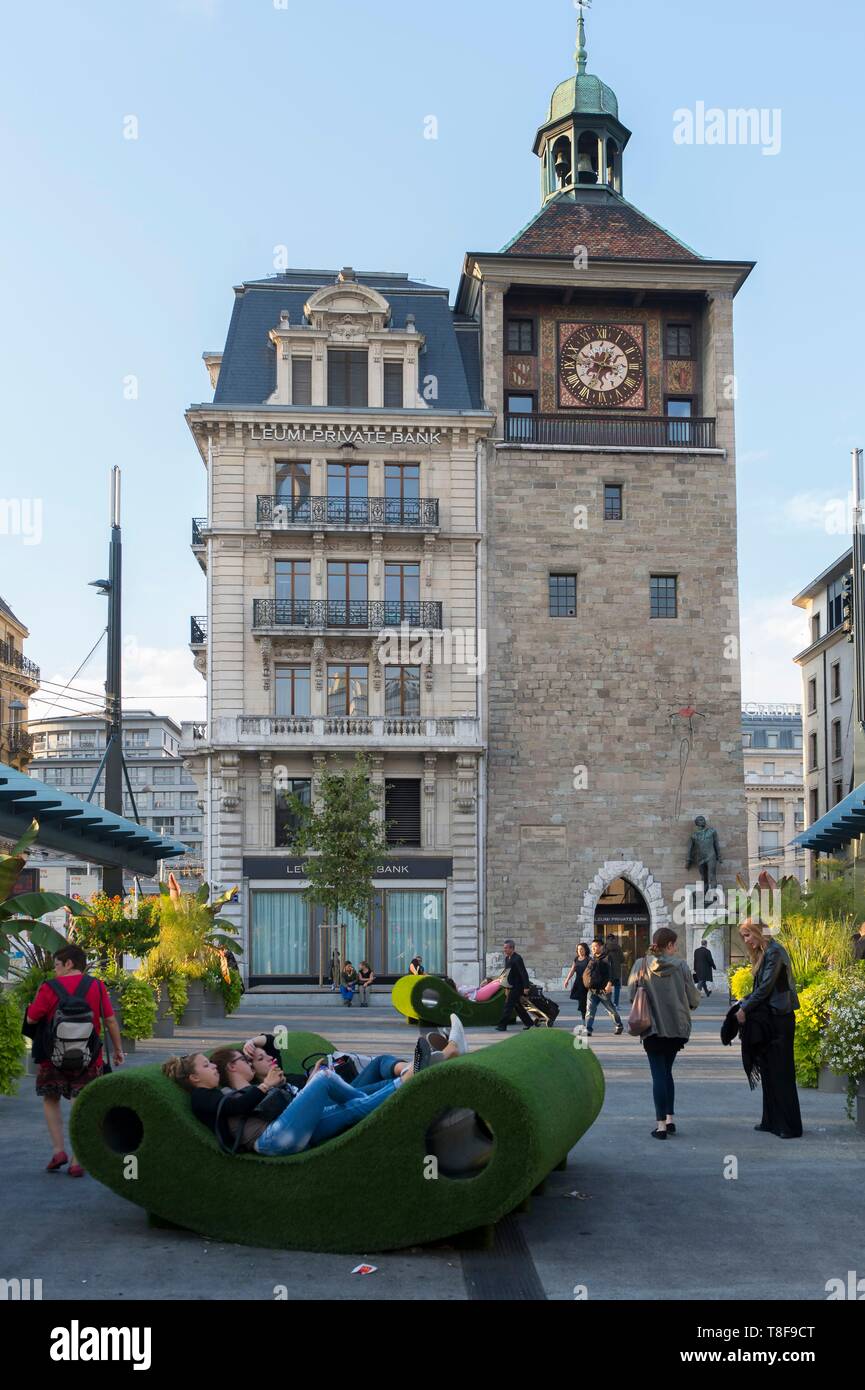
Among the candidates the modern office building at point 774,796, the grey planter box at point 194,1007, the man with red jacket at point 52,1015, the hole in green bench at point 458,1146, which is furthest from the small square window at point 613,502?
the modern office building at point 774,796

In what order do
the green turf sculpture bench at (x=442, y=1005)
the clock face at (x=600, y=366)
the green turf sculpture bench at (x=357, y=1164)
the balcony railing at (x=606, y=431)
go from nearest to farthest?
the green turf sculpture bench at (x=357, y=1164) < the green turf sculpture bench at (x=442, y=1005) < the balcony railing at (x=606, y=431) < the clock face at (x=600, y=366)

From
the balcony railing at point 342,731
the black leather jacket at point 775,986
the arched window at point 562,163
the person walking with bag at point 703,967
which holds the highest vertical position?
the arched window at point 562,163

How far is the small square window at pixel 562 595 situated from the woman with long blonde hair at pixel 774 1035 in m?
32.5

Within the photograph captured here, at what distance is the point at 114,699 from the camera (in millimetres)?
28047

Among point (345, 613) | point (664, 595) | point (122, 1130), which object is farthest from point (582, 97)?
point (122, 1130)

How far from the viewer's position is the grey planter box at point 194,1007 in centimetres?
2453

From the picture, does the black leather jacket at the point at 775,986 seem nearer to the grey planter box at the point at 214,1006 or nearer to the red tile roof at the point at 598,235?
the grey planter box at the point at 214,1006

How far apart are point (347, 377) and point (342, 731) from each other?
11.0 metres

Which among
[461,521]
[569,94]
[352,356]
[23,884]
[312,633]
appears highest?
[569,94]

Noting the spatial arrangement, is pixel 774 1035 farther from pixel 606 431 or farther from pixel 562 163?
pixel 562 163

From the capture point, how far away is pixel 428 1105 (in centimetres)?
808

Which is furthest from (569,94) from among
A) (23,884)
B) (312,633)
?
(23,884)
